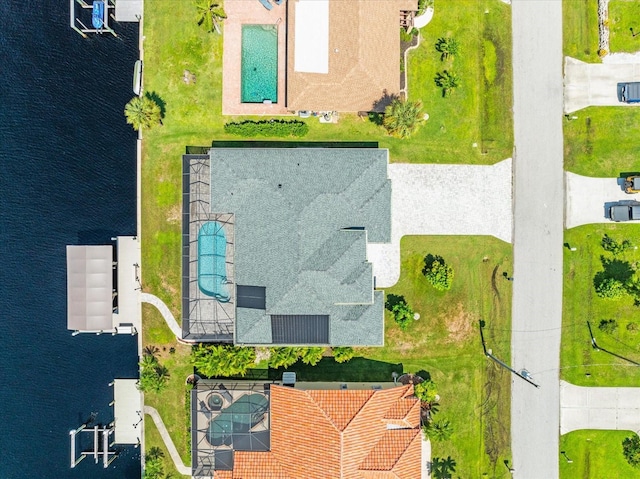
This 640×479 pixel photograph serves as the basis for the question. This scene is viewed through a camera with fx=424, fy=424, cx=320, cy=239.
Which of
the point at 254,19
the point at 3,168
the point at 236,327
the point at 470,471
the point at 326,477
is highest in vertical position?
the point at 254,19

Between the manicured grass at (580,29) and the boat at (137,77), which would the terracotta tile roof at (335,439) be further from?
the manicured grass at (580,29)

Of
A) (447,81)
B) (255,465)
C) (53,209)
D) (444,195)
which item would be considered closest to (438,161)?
(444,195)

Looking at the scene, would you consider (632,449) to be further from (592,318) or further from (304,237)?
(304,237)

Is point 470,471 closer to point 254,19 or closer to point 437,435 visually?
point 437,435

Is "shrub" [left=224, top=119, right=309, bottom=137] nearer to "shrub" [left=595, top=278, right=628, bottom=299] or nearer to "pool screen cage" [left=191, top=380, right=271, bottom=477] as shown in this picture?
"pool screen cage" [left=191, top=380, right=271, bottom=477]

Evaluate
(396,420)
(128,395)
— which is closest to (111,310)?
(128,395)

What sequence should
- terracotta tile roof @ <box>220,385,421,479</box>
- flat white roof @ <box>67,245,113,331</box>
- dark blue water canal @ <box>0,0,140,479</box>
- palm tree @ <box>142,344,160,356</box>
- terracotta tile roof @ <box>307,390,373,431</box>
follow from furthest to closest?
dark blue water canal @ <box>0,0,140,479</box> < palm tree @ <box>142,344,160,356</box> < flat white roof @ <box>67,245,113,331</box> < terracotta tile roof @ <box>307,390,373,431</box> < terracotta tile roof @ <box>220,385,421,479</box>

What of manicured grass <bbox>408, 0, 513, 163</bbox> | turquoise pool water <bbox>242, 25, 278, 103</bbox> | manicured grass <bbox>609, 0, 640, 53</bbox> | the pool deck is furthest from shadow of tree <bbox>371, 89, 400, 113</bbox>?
manicured grass <bbox>609, 0, 640, 53</bbox>
